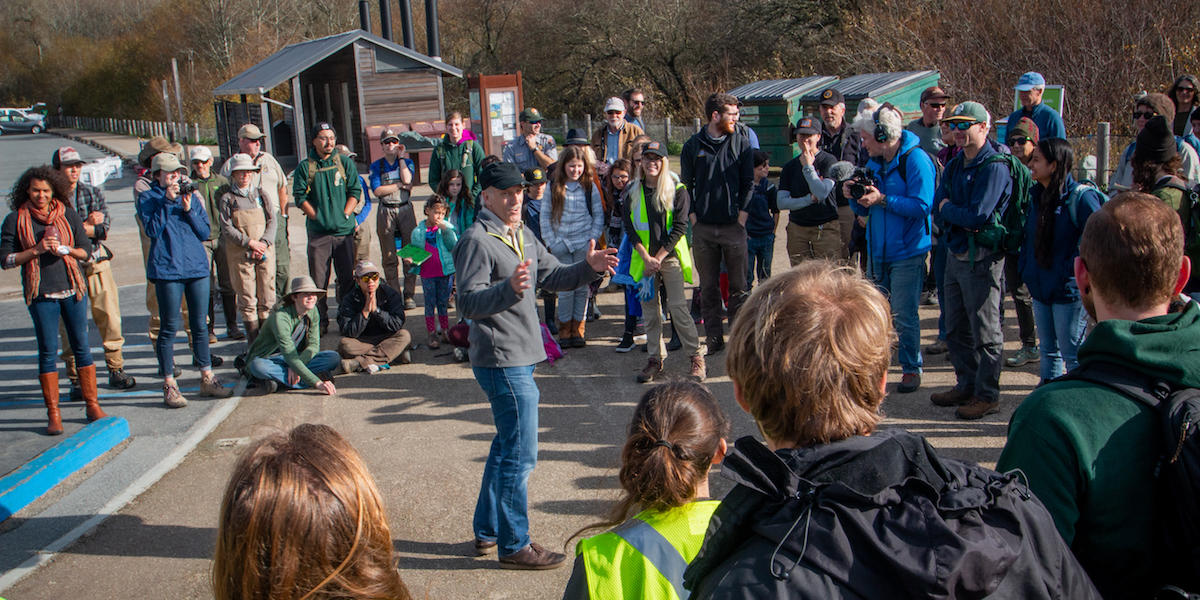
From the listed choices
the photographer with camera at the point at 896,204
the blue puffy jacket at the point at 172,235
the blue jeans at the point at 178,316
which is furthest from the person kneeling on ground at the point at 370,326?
the photographer with camera at the point at 896,204

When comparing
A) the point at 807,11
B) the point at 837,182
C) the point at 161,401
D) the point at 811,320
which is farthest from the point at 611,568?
the point at 807,11

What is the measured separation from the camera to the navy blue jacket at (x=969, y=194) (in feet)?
18.7

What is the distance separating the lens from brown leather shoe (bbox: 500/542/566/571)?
14.2ft

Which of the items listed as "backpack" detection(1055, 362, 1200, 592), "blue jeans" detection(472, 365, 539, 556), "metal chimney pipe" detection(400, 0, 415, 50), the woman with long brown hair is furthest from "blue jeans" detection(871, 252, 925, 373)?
"metal chimney pipe" detection(400, 0, 415, 50)

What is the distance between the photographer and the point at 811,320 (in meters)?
1.71

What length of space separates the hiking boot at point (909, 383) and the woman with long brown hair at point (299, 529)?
5.26m

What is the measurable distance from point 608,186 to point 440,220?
60.7 inches

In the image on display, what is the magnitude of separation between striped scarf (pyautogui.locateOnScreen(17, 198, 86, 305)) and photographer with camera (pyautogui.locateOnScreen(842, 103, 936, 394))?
5348mm

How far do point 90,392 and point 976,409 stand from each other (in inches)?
239

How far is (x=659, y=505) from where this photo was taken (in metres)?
2.48

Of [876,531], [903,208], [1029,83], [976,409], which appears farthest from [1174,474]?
[1029,83]

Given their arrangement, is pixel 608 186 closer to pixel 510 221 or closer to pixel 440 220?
pixel 440 220

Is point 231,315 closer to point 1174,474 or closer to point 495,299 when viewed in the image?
point 495,299

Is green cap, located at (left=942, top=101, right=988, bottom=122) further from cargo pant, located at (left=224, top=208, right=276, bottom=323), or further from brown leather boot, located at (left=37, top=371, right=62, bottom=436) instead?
brown leather boot, located at (left=37, top=371, right=62, bottom=436)
